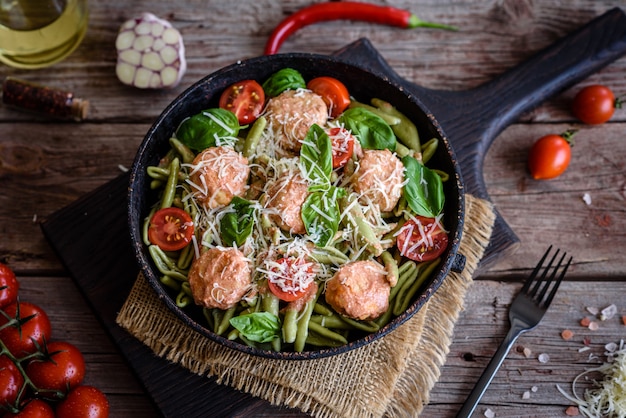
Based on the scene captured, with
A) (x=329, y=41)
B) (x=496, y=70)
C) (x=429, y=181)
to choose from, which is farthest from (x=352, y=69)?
(x=496, y=70)

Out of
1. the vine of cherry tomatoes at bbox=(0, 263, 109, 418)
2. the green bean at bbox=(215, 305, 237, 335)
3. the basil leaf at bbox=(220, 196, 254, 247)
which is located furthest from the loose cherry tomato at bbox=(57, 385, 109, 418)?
the basil leaf at bbox=(220, 196, 254, 247)

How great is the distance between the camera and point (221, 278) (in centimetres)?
290

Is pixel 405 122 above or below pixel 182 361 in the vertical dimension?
above

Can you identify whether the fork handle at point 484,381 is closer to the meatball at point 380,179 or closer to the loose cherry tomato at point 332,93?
the meatball at point 380,179

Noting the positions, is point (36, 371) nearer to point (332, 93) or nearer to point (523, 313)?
point (332, 93)

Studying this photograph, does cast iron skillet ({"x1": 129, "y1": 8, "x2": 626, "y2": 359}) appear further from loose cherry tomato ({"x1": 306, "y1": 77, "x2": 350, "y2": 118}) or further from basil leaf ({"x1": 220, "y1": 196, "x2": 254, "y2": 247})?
basil leaf ({"x1": 220, "y1": 196, "x2": 254, "y2": 247})

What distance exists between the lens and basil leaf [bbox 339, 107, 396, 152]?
3234 mm

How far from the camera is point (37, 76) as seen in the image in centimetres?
426

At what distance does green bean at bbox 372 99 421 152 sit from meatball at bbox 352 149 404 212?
0.26 metres

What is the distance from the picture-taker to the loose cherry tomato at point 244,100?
3344 millimetres

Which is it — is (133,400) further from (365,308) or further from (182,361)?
(365,308)

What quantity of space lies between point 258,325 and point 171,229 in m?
0.63

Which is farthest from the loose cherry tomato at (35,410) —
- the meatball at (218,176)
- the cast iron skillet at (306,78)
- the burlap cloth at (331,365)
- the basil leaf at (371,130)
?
the basil leaf at (371,130)

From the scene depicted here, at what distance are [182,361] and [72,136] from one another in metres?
1.65
